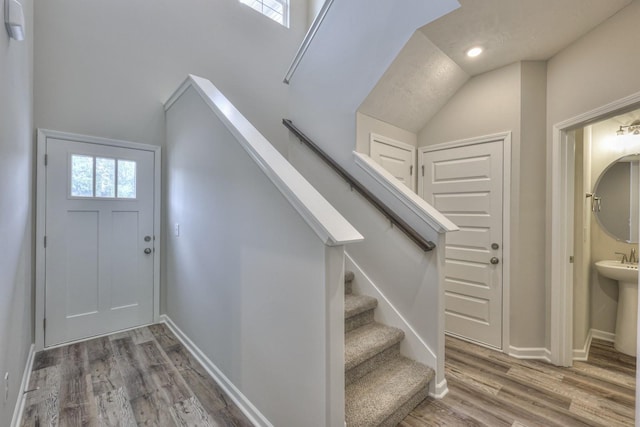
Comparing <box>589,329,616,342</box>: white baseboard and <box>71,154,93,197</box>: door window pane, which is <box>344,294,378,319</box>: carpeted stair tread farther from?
<box>71,154,93,197</box>: door window pane

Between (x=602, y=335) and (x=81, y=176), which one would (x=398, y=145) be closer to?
(x=602, y=335)

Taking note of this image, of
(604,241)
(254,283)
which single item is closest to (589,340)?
(604,241)

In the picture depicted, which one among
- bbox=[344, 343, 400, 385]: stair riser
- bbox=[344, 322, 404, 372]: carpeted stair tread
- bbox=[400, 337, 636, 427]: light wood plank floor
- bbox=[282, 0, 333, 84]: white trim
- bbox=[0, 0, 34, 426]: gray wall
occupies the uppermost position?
bbox=[282, 0, 333, 84]: white trim

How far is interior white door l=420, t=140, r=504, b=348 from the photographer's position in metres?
2.62

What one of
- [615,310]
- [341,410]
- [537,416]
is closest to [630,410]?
[537,416]

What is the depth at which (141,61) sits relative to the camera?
2908 mm

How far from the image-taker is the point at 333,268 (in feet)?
4.05

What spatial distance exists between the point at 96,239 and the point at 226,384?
6.37ft

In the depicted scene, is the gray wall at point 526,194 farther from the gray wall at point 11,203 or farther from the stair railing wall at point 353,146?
the gray wall at point 11,203

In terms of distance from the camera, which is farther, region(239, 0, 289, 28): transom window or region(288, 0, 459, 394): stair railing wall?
region(239, 0, 289, 28): transom window

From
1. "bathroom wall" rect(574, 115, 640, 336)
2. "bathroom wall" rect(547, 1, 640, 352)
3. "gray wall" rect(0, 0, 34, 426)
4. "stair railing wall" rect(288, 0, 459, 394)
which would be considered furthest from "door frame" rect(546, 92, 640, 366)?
"gray wall" rect(0, 0, 34, 426)

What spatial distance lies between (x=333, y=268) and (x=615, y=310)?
3.36m

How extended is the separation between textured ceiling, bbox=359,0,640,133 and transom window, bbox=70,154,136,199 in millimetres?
2414

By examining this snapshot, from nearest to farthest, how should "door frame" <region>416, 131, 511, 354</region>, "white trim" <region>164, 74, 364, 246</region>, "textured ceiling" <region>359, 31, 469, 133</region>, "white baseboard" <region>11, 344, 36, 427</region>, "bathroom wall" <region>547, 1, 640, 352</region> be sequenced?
"white trim" <region>164, 74, 364, 246</region> < "white baseboard" <region>11, 344, 36, 427</region> < "bathroom wall" <region>547, 1, 640, 352</region> < "textured ceiling" <region>359, 31, 469, 133</region> < "door frame" <region>416, 131, 511, 354</region>
